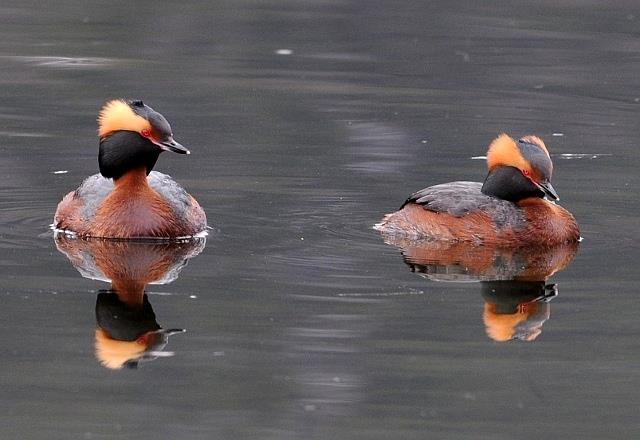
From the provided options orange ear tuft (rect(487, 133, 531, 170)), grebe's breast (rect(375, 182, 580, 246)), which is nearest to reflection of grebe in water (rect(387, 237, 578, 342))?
grebe's breast (rect(375, 182, 580, 246))

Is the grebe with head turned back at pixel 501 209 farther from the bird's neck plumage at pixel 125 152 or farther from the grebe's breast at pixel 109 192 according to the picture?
the bird's neck plumage at pixel 125 152

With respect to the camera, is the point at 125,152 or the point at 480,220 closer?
the point at 480,220

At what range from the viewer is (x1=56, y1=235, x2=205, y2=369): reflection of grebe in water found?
9461mm

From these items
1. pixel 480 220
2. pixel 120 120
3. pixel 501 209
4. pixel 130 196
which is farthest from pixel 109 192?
pixel 501 209

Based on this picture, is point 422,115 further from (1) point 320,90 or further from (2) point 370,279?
(2) point 370,279

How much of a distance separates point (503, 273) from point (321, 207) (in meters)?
2.51

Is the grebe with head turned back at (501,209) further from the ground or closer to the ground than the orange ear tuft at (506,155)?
closer to the ground

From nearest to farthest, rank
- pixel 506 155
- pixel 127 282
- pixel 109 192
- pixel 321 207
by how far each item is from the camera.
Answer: pixel 127 282 < pixel 506 155 < pixel 109 192 < pixel 321 207

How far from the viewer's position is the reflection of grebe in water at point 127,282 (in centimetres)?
946

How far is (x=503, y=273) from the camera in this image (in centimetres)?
1163

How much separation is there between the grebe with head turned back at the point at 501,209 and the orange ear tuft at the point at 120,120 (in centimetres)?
226

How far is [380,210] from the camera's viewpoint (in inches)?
541

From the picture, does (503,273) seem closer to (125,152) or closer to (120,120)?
(125,152)

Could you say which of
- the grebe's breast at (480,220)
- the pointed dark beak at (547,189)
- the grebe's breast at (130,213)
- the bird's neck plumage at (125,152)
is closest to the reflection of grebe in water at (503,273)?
the grebe's breast at (480,220)
